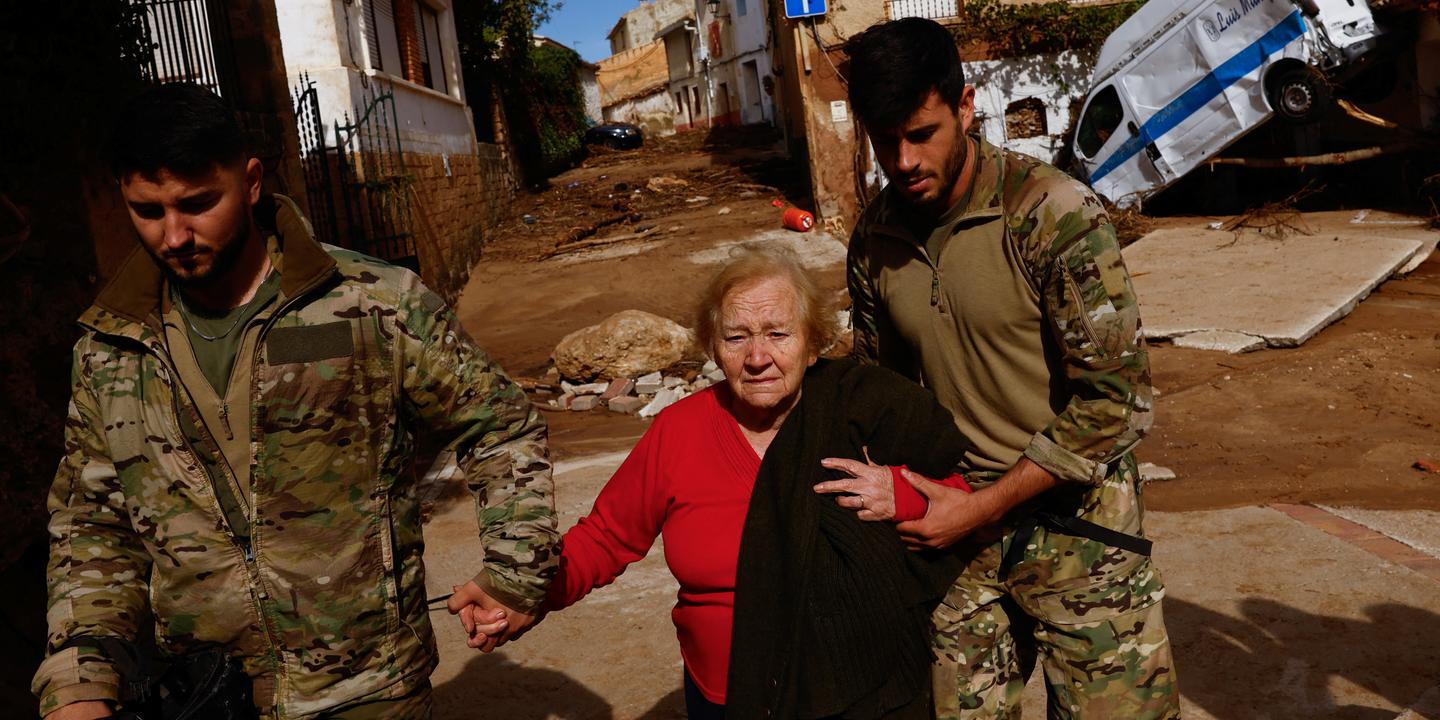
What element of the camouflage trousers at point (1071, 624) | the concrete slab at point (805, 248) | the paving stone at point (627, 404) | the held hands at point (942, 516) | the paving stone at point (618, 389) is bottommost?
the paving stone at point (627, 404)

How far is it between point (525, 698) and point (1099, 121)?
1391 centimetres

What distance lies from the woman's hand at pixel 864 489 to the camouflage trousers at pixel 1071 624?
0.45m

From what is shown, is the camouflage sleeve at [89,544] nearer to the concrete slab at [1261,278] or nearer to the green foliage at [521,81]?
the concrete slab at [1261,278]

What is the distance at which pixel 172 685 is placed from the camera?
212 cm

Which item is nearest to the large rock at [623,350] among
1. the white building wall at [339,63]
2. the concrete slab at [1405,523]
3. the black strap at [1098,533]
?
the white building wall at [339,63]

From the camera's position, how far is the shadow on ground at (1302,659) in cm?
377

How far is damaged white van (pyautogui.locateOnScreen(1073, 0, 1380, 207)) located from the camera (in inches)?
504

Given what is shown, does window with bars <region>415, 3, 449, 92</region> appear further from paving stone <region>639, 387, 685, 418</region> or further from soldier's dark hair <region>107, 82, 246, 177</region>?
soldier's dark hair <region>107, 82, 246, 177</region>

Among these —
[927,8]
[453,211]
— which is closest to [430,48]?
[453,211]

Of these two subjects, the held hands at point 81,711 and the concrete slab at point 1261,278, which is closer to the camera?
the held hands at point 81,711

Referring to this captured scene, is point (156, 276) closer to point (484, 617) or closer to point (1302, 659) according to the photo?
point (484, 617)

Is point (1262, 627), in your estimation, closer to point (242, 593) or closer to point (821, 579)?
point (821, 579)

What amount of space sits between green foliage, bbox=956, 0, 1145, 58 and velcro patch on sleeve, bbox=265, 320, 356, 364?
18.3 metres

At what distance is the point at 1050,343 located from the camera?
2518mm
